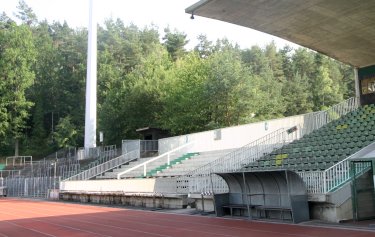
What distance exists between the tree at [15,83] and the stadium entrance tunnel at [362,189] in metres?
60.5

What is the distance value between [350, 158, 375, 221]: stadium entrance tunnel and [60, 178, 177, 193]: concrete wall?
1115cm

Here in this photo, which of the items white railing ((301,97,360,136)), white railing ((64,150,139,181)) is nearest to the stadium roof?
white railing ((301,97,360,136))

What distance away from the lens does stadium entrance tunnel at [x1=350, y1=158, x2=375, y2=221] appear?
1433cm

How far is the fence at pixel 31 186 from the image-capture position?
40125 millimetres

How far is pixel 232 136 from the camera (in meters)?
31.2

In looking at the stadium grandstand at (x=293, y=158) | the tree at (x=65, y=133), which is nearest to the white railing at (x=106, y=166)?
the stadium grandstand at (x=293, y=158)

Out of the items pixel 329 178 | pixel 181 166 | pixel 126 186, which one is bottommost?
pixel 126 186

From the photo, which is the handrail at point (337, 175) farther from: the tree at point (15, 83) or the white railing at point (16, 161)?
the tree at point (15, 83)

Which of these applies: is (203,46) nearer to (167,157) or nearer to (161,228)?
(167,157)

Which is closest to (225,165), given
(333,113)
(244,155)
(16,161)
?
(244,155)

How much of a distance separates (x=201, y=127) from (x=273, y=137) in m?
18.8

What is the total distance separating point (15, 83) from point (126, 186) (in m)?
47.3

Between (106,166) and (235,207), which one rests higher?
(106,166)

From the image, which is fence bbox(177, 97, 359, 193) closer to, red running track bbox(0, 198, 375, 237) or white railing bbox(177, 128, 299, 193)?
white railing bbox(177, 128, 299, 193)
